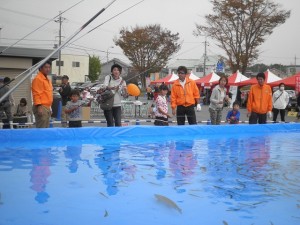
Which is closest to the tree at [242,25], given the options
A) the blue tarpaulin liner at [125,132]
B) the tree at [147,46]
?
the tree at [147,46]

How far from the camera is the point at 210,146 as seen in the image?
6.66 meters

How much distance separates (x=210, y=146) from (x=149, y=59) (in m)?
37.1

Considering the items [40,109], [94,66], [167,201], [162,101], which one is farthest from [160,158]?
[94,66]

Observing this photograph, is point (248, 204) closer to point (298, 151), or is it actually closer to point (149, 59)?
point (298, 151)

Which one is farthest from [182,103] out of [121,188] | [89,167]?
[121,188]

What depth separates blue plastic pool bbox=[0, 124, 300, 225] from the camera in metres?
3.01

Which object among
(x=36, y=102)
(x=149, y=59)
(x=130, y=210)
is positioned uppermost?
(x=149, y=59)

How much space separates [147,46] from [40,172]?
129 ft

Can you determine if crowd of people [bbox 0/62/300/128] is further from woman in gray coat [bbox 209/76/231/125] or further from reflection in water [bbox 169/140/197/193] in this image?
reflection in water [bbox 169/140/197/193]

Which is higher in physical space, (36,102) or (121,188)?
(36,102)

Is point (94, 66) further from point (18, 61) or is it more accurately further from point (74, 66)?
point (18, 61)

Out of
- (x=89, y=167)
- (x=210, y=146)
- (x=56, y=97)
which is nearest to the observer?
(x=89, y=167)

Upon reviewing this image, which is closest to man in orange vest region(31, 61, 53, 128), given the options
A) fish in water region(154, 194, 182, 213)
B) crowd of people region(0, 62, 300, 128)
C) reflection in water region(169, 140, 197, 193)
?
crowd of people region(0, 62, 300, 128)

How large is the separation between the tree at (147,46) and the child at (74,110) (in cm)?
3424
